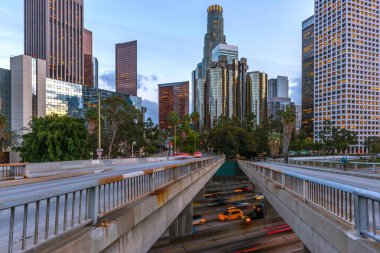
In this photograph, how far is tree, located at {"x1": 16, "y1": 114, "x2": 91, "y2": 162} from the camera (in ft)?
108

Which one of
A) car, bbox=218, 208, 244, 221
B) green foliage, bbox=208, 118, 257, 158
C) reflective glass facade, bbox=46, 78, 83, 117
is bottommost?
car, bbox=218, 208, 244, 221

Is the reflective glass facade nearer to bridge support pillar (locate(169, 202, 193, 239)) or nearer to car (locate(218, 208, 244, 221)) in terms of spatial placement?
car (locate(218, 208, 244, 221))

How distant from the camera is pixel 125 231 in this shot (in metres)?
6.12

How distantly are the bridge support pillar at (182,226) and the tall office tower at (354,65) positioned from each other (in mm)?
177756

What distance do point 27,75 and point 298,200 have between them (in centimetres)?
12569

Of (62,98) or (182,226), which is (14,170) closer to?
(182,226)

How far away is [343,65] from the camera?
18300 centimetres

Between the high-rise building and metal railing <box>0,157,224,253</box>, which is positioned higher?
the high-rise building

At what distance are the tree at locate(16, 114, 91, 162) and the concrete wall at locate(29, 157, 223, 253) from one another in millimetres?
→ 26536

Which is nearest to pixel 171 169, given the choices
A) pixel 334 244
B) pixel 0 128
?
pixel 334 244

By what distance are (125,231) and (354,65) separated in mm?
211034

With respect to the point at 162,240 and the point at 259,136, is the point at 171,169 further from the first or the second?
the point at 259,136

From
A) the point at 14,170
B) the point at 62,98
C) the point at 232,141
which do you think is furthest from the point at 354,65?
the point at 14,170

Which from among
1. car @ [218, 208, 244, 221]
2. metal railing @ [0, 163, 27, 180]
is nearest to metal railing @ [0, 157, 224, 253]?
metal railing @ [0, 163, 27, 180]
